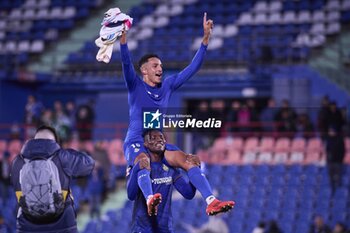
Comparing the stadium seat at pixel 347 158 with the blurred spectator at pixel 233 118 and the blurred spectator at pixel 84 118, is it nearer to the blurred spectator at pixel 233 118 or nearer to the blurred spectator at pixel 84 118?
the blurred spectator at pixel 233 118

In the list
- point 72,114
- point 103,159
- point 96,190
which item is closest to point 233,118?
point 103,159

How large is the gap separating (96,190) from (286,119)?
12.5 ft

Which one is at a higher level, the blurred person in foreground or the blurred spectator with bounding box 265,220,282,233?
the blurred person in foreground

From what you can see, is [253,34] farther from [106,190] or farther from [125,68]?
[125,68]

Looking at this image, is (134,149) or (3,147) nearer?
(134,149)

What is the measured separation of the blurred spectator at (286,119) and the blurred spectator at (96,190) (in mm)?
3510

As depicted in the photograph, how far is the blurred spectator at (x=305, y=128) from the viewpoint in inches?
682

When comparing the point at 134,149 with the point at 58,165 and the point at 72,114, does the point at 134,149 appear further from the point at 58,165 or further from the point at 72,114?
the point at 72,114

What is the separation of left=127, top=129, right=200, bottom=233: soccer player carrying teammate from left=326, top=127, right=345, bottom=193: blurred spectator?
7399 millimetres

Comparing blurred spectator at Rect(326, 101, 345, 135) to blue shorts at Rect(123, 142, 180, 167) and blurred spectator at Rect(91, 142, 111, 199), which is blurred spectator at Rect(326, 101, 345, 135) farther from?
blue shorts at Rect(123, 142, 180, 167)

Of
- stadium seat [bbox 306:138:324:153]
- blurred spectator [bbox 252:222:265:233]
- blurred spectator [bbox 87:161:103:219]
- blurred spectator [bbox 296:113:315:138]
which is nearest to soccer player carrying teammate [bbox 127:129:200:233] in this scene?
blurred spectator [bbox 252:222:265:233]

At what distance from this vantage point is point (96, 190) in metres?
17.1

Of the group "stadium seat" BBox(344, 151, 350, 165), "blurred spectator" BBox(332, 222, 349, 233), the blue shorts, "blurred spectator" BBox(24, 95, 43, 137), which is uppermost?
"blurred spectator" BBox(24, 95, 43, 137)

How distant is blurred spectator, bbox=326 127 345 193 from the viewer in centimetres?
1606
